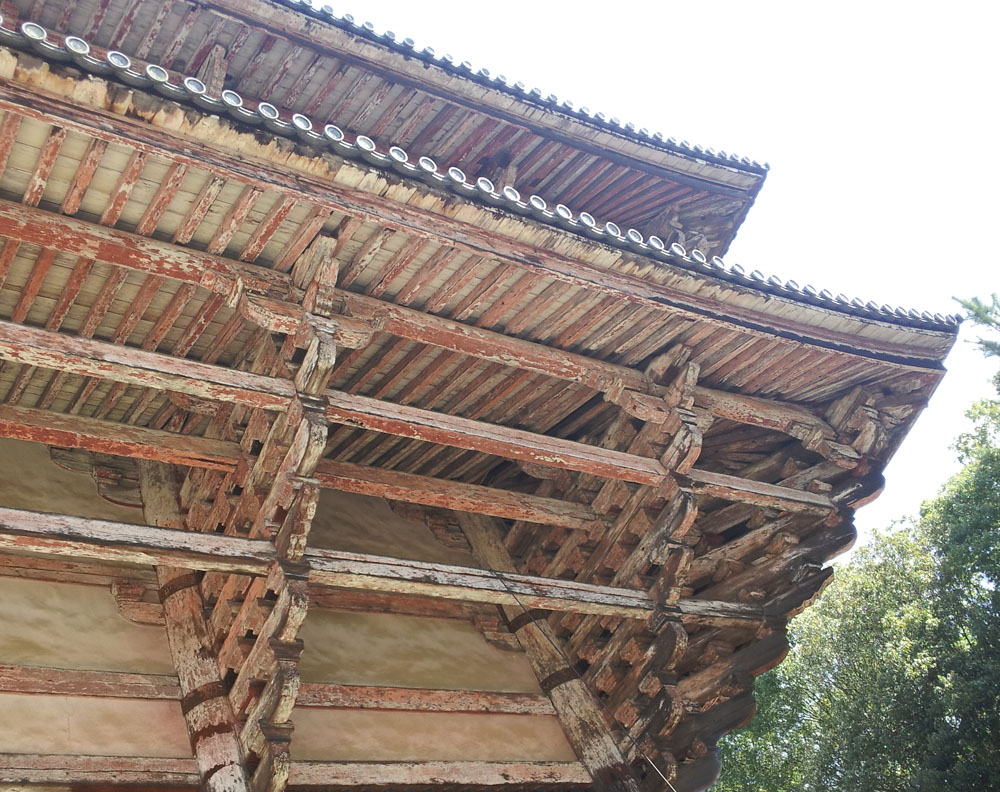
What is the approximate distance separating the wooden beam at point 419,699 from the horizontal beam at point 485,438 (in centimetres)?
233

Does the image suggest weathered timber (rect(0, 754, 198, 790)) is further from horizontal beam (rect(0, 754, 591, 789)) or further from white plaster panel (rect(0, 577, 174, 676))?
white plaster panel (rect(0, 577, 174, 676))

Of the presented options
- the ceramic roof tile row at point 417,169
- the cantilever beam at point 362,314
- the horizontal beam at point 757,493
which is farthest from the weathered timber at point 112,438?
the horizontal beam at point 757,493

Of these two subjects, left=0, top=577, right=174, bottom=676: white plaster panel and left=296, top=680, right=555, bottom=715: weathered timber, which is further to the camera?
left=296, top=680, right=555, bottom=715: weathered timber

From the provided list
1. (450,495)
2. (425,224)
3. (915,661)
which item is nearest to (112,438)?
(450,495)

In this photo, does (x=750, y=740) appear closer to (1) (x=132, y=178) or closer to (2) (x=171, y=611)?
(2) (x=171, y=611)

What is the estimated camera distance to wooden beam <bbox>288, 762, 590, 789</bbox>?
7.24 meters

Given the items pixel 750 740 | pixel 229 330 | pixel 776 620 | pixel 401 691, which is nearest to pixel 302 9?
Result: pixel 229 330

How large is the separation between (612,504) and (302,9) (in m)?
6.10

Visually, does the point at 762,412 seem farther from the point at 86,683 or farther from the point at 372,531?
the point at 86,683

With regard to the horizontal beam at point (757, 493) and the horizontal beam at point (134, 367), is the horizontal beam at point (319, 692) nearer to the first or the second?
the horizontal beam at point (134, 367)

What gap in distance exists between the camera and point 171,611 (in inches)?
312

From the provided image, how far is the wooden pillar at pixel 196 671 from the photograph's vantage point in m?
6.80

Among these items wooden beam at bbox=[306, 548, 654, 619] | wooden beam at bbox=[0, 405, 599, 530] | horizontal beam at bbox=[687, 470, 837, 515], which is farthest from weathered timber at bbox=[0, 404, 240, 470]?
horizontal beam at bbox=[687, 470, 837, 515]

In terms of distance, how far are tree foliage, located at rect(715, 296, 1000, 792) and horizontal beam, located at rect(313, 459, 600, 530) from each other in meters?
7.51
